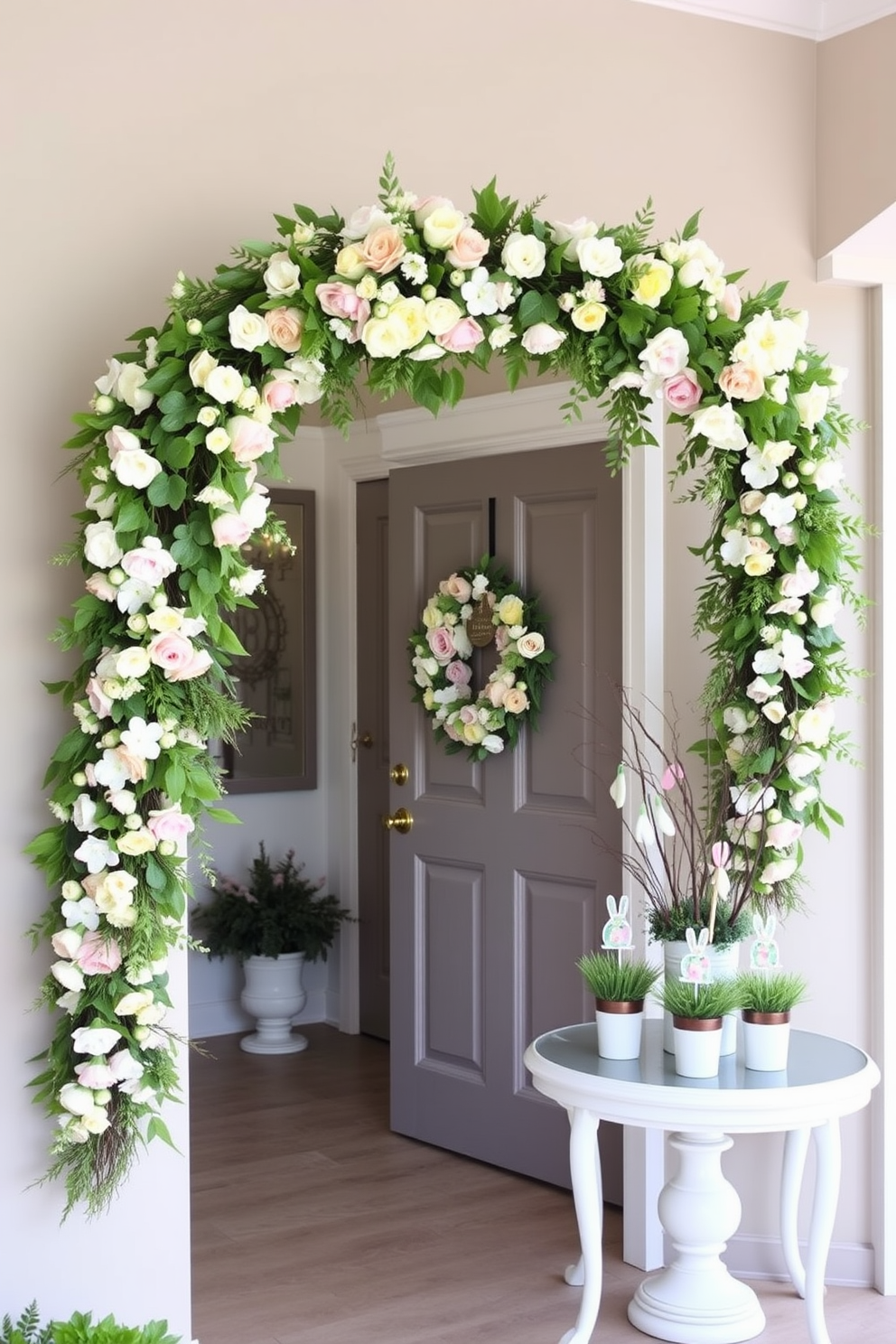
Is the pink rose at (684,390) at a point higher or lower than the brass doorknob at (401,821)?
higher

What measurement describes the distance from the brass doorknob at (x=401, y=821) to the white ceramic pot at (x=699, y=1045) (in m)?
1.71

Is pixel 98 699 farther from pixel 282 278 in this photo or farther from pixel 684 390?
pixel 684 390

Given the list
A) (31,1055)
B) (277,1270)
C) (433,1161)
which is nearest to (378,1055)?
(433,1161)

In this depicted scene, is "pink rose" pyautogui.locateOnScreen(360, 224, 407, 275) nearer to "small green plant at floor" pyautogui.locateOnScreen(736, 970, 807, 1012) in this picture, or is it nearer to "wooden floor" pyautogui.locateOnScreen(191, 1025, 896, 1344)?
"small green plant at floor" pyautogui.locateOnScreen(736, 970, 807, 1012)

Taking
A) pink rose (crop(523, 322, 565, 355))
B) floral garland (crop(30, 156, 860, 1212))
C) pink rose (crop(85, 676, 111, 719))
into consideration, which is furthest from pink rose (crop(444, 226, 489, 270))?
pink rose (crop(85, 676, 111, 719))

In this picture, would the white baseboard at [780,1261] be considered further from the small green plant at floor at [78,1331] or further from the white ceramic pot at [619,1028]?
the small green plant at floor at [78,1331]

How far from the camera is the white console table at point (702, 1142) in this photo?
9.29 ft

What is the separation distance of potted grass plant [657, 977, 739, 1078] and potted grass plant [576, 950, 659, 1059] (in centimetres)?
9

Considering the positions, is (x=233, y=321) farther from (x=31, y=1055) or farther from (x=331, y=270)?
(x=31, y=1055)

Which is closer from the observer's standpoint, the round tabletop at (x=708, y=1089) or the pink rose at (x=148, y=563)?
the pink rose at (x=148, y=563)

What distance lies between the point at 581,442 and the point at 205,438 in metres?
1.48

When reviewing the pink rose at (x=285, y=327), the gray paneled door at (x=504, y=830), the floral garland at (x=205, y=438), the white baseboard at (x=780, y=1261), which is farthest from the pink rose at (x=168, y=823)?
the white baseboard at (x=780, y=1261)

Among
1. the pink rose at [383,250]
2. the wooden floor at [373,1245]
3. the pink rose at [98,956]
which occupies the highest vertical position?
the pink rose at [383,250]

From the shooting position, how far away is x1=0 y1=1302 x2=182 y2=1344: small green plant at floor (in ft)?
8.75
